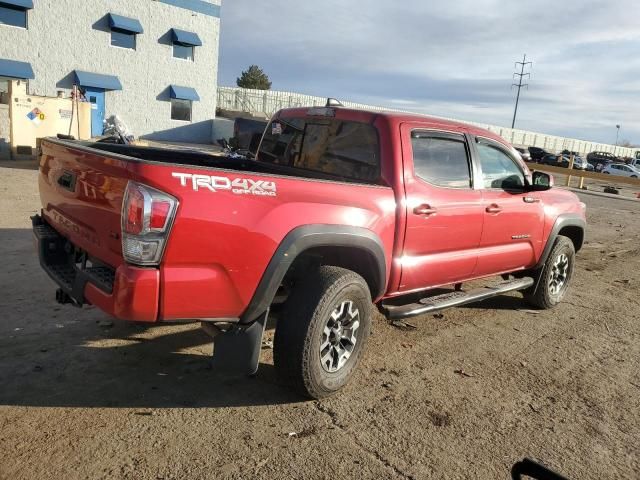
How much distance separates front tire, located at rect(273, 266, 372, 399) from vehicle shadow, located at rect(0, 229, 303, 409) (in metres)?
0.26

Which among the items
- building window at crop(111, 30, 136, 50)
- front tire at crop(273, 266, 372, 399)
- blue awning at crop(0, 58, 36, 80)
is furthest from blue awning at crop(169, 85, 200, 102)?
front tire at crop(273, 266, 372, 399)

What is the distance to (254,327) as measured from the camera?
10.4ft

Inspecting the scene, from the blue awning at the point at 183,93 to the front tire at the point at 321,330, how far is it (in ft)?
85.7

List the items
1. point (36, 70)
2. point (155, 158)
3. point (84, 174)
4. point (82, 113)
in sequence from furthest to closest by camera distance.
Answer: point (36, 70), point (82, 113), point (155, 158), point (84, 174)

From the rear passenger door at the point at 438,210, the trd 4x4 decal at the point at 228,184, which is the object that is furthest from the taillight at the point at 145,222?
the rear passenger door at the point at 438,210

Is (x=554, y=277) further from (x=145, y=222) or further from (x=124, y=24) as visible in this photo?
(x=124, y=24)

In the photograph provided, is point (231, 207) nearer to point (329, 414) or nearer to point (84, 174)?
point (84, 174)

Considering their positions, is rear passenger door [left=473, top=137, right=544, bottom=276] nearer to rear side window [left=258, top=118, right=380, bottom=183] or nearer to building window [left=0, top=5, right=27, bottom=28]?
rear side window [left=258, top=118, right=380, bottom=183]

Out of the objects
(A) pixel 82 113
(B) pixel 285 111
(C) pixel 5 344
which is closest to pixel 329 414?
(C) pixel 5 344

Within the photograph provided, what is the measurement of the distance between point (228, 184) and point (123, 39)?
1017 inches

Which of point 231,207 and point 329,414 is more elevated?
point 231,207

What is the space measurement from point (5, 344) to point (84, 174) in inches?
65.5

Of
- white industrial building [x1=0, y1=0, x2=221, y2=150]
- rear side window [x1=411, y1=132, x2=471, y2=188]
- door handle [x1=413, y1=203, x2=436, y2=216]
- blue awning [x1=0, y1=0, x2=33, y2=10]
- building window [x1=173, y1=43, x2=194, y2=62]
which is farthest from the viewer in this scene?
building window [x1=173, y1=43, x2=194, y2=62]

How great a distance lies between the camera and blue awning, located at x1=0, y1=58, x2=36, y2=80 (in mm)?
21438
